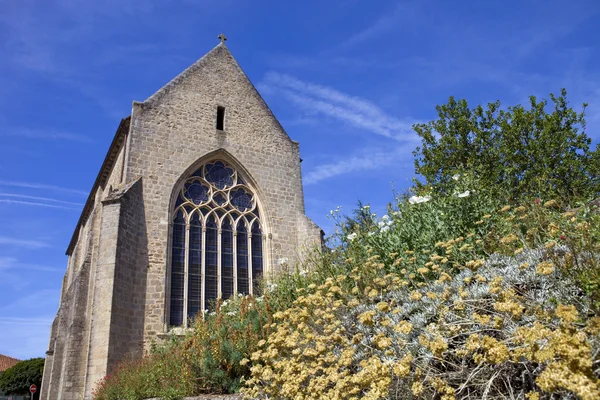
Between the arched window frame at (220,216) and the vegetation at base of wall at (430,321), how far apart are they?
4.09 m

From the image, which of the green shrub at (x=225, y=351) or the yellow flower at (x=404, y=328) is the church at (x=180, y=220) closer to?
the green shrub at (x=225, y=351)

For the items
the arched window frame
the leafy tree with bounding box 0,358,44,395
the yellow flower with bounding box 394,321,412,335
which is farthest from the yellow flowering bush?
the leafy tree with bounding box 0,358,44,395

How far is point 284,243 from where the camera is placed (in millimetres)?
13898

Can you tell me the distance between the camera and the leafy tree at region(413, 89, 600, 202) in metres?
14.9

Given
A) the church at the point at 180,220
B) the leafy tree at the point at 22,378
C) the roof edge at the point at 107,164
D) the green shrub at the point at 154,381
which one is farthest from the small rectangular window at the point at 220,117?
the leafy tree at the point at 22,378

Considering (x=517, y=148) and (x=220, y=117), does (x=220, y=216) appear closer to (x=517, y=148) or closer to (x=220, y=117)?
(x=220, y=117)

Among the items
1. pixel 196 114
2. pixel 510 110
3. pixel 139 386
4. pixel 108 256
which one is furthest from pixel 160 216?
pixel 510 110

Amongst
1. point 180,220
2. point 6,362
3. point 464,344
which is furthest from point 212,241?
point 6,362

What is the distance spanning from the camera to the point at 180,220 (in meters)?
12.8

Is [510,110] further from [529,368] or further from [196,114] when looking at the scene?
[529,368]

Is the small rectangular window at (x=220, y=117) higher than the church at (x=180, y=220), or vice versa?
the small rectangular window at (x=220, y=117)

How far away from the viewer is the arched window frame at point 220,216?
12422 millimetres

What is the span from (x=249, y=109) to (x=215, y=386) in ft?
33.9

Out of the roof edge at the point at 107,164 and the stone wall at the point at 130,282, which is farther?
the roof edge at the point at 107,164
